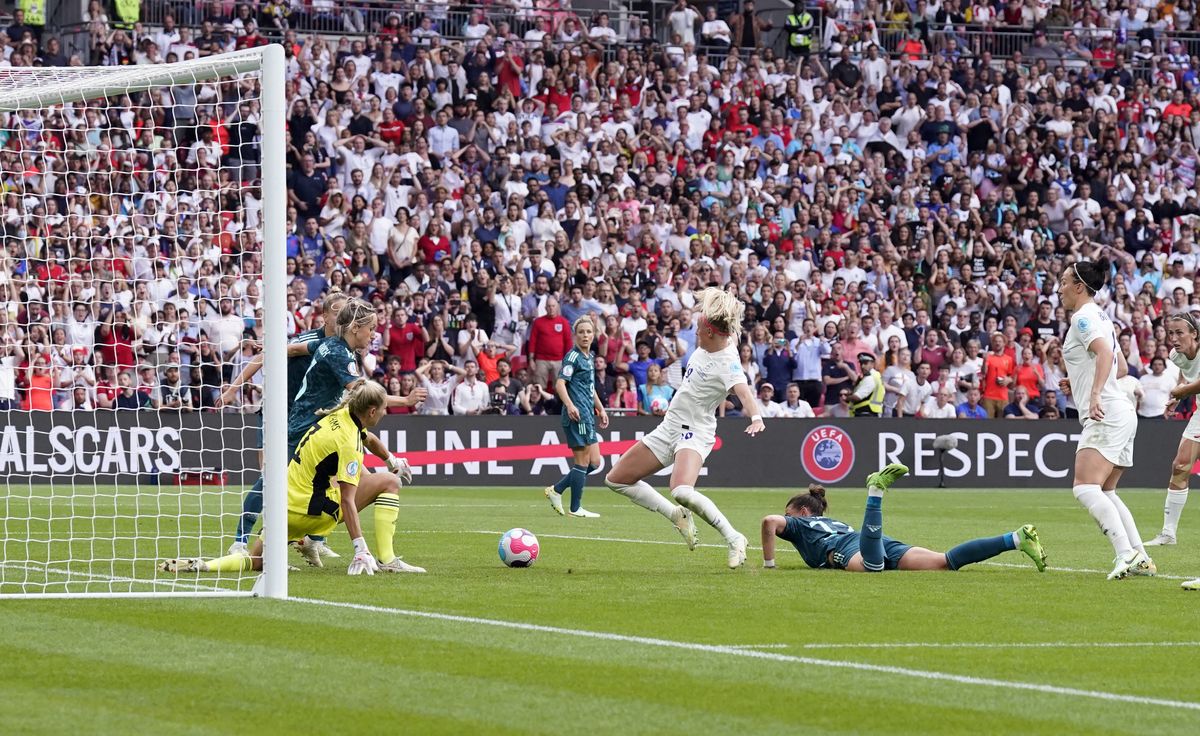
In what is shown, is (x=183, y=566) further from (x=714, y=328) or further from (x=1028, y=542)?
(x=1028, y=542)

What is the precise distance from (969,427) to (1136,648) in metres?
21.4

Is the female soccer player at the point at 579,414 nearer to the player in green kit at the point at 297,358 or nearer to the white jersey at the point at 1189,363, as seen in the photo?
the white jersey at the point at 1189,363

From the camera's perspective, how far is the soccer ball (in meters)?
13.4

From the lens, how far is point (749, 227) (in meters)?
32.9

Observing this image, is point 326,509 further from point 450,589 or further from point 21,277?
point 21,277

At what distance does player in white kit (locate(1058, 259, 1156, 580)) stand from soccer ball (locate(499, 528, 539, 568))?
3.99 meters

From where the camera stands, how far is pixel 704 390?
45.8 ft

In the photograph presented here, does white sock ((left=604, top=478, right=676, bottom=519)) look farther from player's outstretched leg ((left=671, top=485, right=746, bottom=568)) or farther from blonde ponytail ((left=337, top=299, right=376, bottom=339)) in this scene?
blonde ponytail ((left=337, top=299, right=376, bottom=339))

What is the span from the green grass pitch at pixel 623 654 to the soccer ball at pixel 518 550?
0.53ft

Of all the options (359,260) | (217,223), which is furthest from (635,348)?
(217,223)

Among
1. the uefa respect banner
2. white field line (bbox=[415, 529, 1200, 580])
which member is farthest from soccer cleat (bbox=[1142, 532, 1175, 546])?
the uefa respect banner

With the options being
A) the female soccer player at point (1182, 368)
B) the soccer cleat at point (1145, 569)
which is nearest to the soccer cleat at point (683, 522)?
the soccer cleat at point (1145, 569)

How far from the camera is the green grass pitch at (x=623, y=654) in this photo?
22.1 feet

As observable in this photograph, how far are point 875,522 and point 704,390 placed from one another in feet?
5.75
